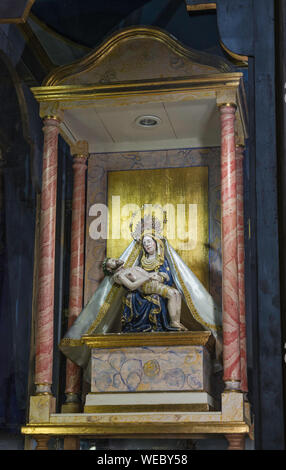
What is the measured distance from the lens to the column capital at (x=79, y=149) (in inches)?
308

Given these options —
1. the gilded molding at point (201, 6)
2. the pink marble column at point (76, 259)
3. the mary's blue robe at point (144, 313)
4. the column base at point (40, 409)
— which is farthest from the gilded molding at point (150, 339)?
the gilded molding at point (201, 6)

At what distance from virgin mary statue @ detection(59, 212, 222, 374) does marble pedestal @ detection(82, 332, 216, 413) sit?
0.16m

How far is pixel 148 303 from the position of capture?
683cm

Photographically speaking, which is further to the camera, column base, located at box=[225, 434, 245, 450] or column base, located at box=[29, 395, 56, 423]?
column base, located at box=[29, 395, 56, 423]

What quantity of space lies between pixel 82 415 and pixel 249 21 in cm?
317

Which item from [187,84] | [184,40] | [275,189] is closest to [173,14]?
[184,40]

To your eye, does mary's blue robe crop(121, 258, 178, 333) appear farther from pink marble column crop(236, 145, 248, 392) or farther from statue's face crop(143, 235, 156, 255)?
pink marble column crop(236, 145, 248, 392)

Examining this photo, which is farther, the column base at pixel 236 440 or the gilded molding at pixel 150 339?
the gilded molding at pixel 150 339

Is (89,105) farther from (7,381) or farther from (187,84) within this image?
(7,381)

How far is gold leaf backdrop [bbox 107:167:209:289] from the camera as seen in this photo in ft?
24.7

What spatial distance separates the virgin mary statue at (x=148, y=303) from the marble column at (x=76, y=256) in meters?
0.29

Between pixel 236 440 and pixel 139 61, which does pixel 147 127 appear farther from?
pixel 236 440

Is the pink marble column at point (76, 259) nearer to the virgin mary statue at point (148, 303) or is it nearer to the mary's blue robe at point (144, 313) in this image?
the virgin mary statue at point (148, 303)

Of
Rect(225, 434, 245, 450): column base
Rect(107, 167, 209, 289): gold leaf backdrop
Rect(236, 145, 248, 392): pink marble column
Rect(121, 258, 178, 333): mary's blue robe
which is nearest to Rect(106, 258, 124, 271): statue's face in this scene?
Rect(121, 258, 178, 333): mary's blue robe
